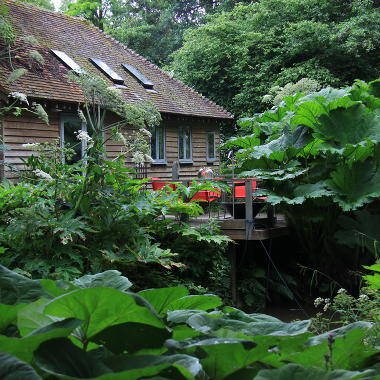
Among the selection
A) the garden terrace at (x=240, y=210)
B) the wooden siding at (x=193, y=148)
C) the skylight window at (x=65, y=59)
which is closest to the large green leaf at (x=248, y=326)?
the garden terrace at (x=240, y=210)

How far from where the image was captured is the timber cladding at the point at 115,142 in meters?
12.9

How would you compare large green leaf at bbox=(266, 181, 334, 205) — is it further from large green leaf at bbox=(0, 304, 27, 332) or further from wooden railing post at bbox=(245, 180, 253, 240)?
large green leaf at bbox=(0, 304, 27, 332)

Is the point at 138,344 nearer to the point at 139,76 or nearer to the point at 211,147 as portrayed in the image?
the point at 139,76

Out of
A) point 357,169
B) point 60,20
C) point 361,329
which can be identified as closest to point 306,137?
point 357,169

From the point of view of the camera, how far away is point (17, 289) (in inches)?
42.5

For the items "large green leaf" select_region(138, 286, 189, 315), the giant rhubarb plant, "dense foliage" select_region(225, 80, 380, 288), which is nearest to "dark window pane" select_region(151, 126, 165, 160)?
"dense foliage" select_region(225, 80, 380, 288)

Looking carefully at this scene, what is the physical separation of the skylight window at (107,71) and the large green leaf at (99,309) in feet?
53.0

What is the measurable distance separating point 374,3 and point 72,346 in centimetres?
2465

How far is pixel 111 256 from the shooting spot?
213 inches

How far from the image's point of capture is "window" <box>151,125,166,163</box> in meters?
18.0

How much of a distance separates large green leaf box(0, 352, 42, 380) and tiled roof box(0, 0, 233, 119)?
12.6 m

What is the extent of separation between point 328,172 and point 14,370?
842cm

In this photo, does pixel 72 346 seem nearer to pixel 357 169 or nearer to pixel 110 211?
pixel 110 211

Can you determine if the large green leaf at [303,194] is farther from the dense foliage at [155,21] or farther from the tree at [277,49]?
the dense foliage at [155,21]
